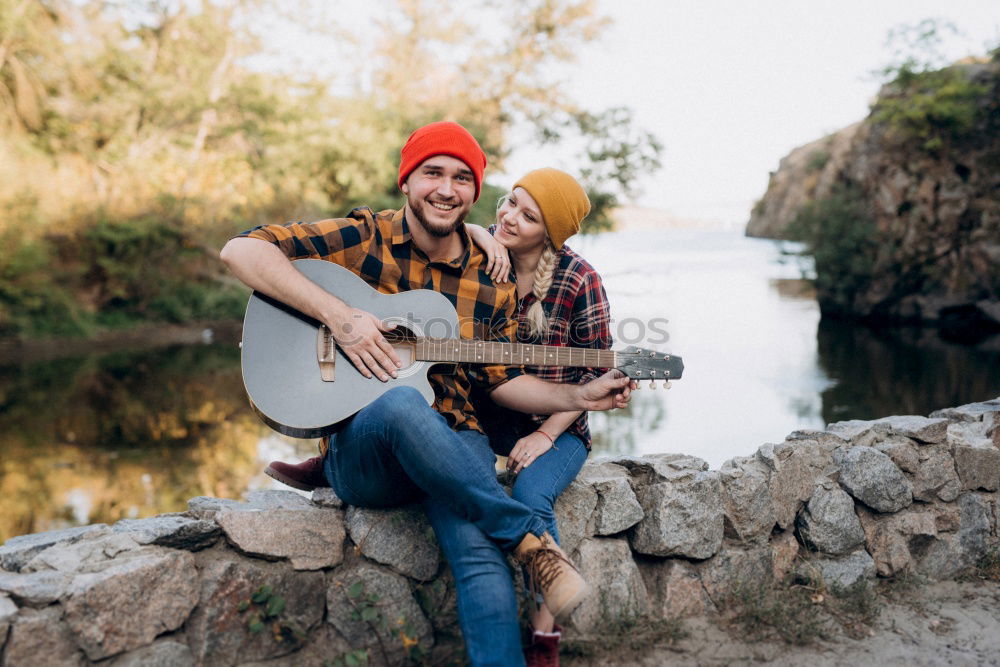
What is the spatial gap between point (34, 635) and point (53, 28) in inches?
633

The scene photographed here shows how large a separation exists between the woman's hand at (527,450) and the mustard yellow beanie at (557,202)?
68 cm

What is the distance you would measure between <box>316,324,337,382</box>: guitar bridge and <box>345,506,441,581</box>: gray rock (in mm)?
438

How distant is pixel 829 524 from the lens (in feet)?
9.33

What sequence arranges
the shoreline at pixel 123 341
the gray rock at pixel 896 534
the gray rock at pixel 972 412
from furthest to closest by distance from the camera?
the shoreline at pixel 123 341 → the gray rock at pixel 972 412 → the gray rock at pixel 896 534

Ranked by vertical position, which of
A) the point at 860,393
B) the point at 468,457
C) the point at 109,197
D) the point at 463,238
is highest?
the point at 109,197

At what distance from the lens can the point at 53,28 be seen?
47.0ft

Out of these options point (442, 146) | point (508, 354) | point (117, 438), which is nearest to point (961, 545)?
point (508, 354)

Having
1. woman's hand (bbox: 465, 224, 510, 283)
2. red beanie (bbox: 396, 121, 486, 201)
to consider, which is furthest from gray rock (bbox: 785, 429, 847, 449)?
red beanie (bbox: 396, 121, 486, 201)

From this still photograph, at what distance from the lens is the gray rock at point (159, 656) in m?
1.89

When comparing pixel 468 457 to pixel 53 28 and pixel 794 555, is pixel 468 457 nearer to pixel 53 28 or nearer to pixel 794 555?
pixel 794 555

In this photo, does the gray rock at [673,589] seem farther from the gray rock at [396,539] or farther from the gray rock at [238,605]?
the gray rock at [238,605]

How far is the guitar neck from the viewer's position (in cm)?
226

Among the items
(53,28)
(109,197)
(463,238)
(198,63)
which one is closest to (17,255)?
(109,197)

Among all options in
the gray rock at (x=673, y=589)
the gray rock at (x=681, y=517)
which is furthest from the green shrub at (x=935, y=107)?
the gray rock at (x=673, y=589)
